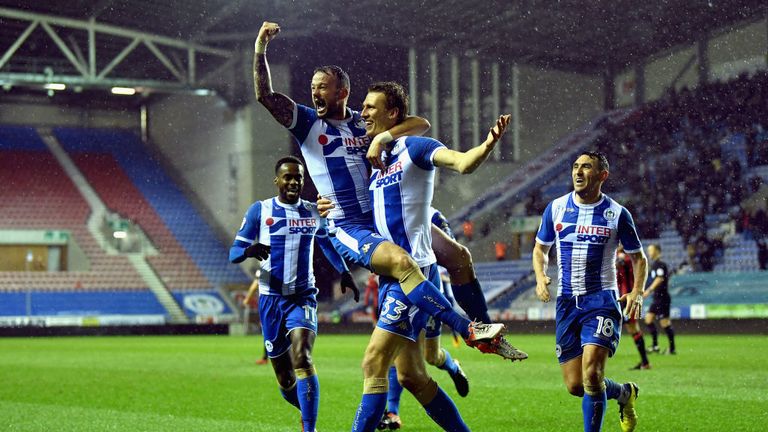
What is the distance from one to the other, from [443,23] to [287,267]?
2638cm

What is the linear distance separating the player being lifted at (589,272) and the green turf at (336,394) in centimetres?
126

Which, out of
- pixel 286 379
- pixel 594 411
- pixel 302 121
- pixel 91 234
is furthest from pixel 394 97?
pixel 91 234

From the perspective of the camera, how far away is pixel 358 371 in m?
15.5

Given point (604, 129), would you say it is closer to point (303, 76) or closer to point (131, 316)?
point (303, 76)

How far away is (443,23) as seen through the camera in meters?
33.6

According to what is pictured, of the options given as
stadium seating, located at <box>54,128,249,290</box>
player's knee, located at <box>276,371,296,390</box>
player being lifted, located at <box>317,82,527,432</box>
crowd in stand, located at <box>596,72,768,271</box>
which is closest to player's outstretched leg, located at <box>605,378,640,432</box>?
player being lifted, located at <box>317,82,527,432</box>

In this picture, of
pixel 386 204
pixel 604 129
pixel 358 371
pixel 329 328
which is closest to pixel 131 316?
pixel 329 328

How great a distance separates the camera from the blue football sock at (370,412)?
556 cm

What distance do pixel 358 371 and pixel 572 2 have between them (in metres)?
20.5

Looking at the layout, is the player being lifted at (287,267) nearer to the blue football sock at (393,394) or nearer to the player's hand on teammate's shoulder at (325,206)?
the blue football sock at (393,394)

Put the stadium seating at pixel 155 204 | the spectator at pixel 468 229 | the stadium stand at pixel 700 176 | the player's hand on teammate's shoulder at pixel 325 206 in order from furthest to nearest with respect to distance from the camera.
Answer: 1. the stadium seating at pixel 155 204
2. the spectator at pixel 468 229
3. the stadium stand at pixel 700 176
4. the player's hand on teammate's shoulder at pixel 325 206

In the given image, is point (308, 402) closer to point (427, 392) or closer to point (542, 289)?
point (427, 392)

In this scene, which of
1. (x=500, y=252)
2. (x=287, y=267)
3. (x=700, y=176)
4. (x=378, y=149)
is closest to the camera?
(x=378, y=149)

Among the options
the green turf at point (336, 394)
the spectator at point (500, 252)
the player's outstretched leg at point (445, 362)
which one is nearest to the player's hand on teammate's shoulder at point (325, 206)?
the player's outstretched leg at point (445, 362)
